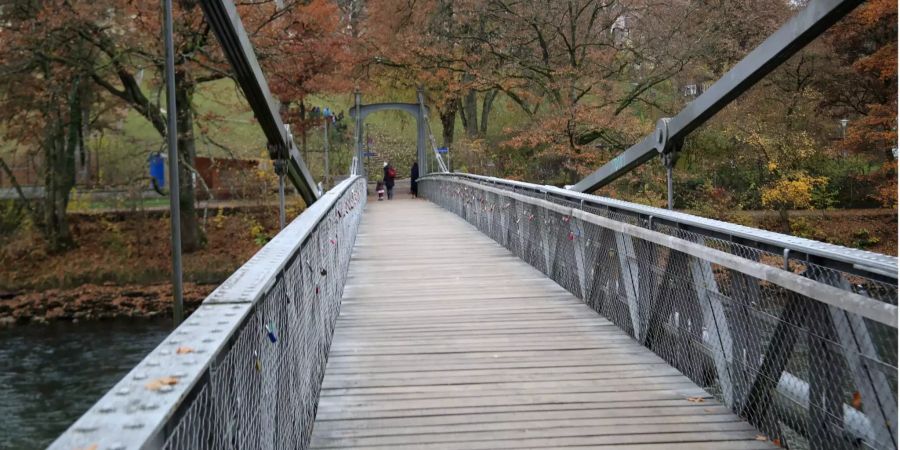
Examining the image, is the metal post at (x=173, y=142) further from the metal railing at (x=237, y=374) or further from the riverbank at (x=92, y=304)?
the riverbank at (x=92, y=304)

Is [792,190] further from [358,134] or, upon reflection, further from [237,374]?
[237,374]

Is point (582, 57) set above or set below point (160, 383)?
above

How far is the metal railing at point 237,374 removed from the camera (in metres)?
1.44

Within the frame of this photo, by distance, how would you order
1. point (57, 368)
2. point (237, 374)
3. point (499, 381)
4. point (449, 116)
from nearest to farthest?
1. point (237, 374)
2. point (499, 381)
3. point (57, 368)
4. point (449, 116)

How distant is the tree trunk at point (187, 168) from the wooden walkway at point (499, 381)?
1556 centimetres

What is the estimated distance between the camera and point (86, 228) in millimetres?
25609

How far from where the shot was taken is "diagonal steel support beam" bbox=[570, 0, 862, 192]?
20.8 ft

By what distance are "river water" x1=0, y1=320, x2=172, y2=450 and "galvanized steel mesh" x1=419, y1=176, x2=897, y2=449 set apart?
8327 millimetres

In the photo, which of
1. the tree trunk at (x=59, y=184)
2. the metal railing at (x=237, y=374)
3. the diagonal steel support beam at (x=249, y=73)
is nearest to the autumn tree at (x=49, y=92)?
the tree trunk at (x=59, y=184)

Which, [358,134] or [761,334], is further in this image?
[358,134]

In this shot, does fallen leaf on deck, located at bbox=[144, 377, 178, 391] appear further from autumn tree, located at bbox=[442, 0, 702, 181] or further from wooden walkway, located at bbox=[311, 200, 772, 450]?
autumn tree, located at bbox=[442, 0, 702, 181]

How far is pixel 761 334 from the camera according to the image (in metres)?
3.74

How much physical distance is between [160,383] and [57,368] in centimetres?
1523

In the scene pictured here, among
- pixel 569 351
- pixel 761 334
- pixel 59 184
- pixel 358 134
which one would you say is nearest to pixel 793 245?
pixel 761 334
